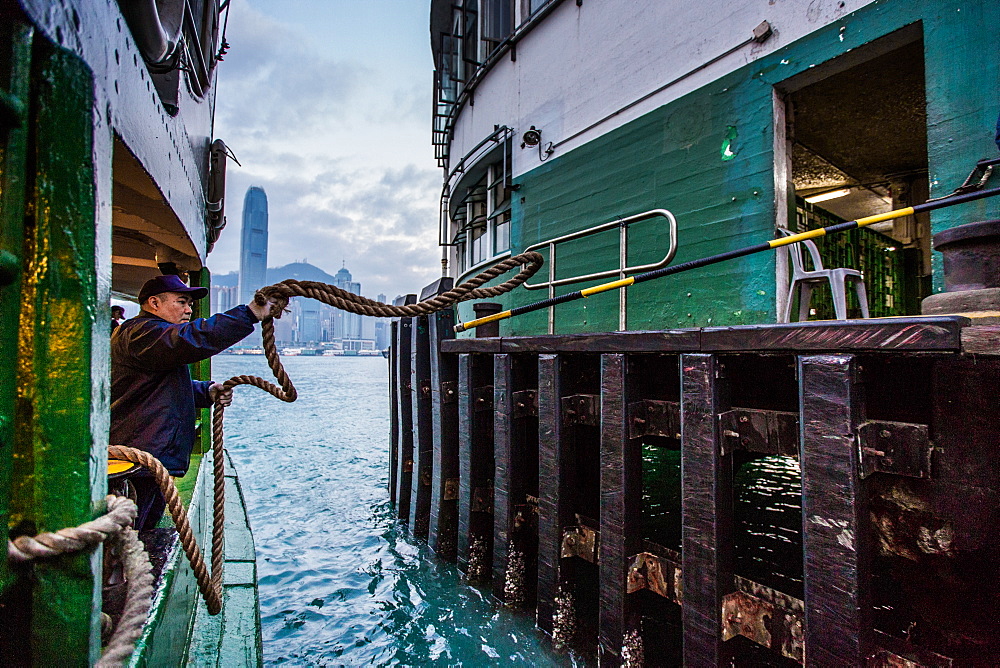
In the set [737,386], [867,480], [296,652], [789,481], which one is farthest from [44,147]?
[789,481]

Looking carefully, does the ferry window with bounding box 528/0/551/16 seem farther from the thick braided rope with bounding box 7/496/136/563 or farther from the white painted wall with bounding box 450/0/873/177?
the thick braided rope with bounding box 7/496/136/563

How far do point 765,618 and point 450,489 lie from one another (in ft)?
10.5

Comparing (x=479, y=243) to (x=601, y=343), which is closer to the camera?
(x=601, y=343)

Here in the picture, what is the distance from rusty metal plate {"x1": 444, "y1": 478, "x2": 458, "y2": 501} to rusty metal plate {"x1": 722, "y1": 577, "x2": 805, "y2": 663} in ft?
9.98

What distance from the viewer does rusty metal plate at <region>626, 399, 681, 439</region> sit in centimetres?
294

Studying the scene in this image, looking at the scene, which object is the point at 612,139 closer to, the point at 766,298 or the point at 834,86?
the point at 834,86

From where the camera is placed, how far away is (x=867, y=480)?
85.5 inches

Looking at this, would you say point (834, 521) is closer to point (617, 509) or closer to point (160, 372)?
point (617, 509)

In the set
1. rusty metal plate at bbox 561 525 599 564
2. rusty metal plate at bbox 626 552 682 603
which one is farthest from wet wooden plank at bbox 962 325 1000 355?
rusty metal plate at bbox 561 525 599 564

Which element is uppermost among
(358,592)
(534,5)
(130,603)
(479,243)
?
(534,5)

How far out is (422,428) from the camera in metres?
5.75

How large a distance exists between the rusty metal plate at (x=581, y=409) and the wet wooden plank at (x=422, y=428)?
253cm

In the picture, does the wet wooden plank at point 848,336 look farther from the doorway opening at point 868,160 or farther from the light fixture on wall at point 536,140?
the light fixture on wall at point 536,140

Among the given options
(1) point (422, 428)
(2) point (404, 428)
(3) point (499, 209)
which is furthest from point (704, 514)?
(3) point (499, 209)
